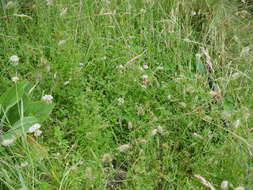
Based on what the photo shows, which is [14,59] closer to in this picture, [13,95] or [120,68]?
[13,95]

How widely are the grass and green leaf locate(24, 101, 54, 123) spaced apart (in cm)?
9

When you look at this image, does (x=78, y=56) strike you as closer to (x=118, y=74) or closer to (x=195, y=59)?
(x=118, y=74)

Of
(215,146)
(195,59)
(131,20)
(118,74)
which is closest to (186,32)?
(195,59)

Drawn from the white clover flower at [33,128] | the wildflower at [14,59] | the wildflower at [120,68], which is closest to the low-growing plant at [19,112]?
the white clover flower at [33,128]

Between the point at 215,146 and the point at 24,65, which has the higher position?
the point at 24,65

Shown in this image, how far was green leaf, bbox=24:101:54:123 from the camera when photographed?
153 cm

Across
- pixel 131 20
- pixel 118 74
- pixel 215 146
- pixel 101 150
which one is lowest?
pixel 215 146

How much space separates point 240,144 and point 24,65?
114 centimetres

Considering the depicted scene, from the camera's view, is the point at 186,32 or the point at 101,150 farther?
the point at 186,32

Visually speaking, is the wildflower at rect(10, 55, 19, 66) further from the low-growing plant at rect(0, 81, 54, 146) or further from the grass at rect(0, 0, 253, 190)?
the low-growing plant at rect(0, 81, 54, 146)

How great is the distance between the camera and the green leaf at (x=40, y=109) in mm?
1534

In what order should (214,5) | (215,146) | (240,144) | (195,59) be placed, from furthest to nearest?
1. (214,5)
2. (195,59)
3. (215,146)
4. (240,144)

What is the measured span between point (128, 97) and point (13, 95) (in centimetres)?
62

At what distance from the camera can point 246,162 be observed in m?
1.38
